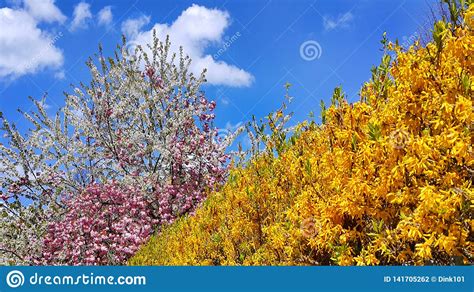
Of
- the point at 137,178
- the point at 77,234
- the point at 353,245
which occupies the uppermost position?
the point at 137,178

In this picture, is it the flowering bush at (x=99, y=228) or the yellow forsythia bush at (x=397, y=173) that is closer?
the yellow forsythia bush at (x=397, y=173)

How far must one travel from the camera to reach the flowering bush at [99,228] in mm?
12414

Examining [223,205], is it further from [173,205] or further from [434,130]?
[173,205]

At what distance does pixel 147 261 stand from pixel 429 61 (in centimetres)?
494

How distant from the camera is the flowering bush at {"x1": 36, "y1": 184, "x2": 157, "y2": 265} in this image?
12414 mm

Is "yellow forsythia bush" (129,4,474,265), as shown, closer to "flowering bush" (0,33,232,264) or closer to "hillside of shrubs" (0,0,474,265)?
"hillside of shrubs" (0,0,474,265)

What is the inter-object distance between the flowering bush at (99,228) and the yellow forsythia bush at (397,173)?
8563 mm

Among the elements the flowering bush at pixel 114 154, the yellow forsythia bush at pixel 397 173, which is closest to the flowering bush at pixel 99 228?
the flowering bush at pixel 114 154

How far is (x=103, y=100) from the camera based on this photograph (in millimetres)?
13875

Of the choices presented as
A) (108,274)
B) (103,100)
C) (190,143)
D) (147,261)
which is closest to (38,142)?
(103,100)

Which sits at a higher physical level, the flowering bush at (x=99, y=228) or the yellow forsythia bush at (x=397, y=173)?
the flowering bush at (x=99, y=228)

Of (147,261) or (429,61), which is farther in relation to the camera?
(147,261)

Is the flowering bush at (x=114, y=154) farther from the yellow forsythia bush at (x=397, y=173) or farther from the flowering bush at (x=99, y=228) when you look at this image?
the yellow forsythia bush at (x=397, y=173)

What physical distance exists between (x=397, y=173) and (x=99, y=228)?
11297mm
